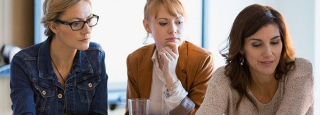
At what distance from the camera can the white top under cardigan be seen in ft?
6.99

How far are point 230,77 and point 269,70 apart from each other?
185mm

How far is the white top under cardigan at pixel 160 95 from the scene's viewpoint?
2.13m

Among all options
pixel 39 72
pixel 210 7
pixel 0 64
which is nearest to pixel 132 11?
pixel 210 7

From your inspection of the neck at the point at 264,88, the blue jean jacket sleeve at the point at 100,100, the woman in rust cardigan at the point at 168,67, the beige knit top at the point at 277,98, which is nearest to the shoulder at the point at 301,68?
the beige knit top at the point at 277,98

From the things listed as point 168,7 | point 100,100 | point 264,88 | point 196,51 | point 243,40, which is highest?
point 168,7

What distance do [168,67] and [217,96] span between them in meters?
0.34

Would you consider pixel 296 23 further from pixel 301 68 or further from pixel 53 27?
pixel 53 27

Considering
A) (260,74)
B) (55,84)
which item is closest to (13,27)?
(55,84)

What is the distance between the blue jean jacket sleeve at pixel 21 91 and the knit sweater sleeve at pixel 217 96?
2.40ft

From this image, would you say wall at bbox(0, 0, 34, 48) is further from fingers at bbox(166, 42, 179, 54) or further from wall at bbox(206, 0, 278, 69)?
wall at bbox(206, 0, 278, 69)

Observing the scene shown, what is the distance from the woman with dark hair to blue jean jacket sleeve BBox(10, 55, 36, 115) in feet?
2.42

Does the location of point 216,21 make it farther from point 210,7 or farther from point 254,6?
point 254,6

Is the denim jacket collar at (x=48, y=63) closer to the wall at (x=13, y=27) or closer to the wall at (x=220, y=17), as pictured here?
the wall at (x=13, y=27)

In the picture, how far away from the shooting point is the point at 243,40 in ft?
6.28
